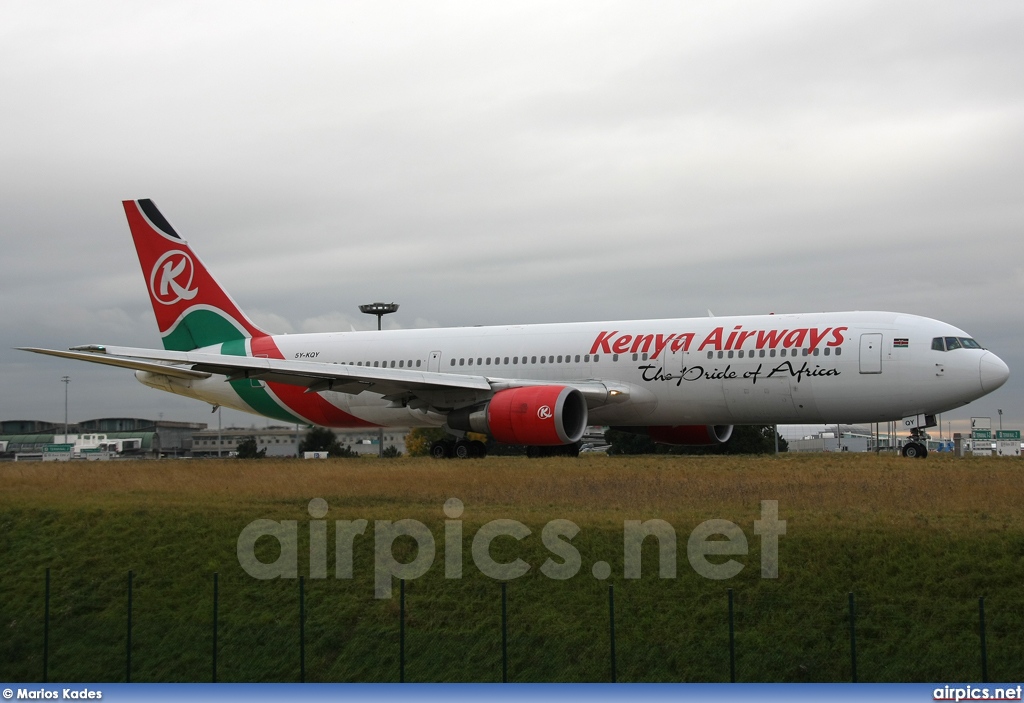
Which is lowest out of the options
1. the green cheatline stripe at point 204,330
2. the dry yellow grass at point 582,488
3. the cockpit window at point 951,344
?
the dry yellow grass at point 582,488

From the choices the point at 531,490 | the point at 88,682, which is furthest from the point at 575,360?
the point at 88,682

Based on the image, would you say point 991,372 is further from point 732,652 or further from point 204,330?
point 204,330

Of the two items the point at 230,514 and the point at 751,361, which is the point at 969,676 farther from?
the point at 751,361

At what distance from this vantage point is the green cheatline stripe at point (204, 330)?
130ft

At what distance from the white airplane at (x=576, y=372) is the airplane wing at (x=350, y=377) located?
0.18 feet

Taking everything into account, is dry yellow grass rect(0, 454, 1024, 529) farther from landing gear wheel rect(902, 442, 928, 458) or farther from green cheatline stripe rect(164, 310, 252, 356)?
green cheatline stripe rect(164, 310, 252, 356)

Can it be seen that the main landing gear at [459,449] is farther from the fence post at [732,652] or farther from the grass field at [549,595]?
the fence post at [732,652]

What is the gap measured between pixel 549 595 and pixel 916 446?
1837 cm

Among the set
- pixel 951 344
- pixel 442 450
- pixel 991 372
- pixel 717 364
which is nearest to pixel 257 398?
pixel 442 450

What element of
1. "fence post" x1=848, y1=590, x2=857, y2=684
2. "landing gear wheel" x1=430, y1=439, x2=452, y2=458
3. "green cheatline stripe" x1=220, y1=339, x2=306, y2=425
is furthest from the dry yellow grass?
"green cheatline stripe" x1=220, y1=339, x2=306, y2=425

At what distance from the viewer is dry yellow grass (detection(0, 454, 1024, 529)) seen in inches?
771

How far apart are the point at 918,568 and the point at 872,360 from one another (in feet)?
46.6

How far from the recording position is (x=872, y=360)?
2959 centimetres

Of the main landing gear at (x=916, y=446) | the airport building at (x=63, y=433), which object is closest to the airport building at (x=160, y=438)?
A: the airport building at (x=63, y=433)
